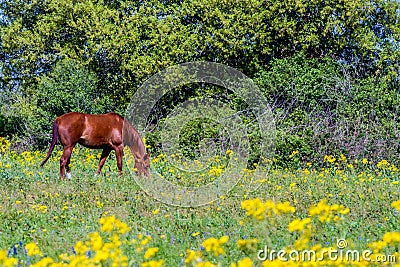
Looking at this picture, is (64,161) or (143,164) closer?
(64,161)

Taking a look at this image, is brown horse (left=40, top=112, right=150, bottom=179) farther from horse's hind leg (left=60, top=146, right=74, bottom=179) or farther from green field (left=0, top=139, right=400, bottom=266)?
green field (left=0, top=139, right=400, bottom=266)

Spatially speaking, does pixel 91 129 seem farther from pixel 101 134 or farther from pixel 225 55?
pixel 225 55

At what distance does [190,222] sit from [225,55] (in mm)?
12683

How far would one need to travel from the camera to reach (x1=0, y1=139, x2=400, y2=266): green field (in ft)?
12.2

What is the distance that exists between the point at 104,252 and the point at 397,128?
11.2 meters

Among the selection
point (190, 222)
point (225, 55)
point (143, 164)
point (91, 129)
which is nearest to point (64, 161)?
point (91, 129)

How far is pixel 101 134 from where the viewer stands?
1212 cm

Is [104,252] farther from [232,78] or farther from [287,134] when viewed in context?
[232,78]

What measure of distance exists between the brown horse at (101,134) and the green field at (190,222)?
4.38ft

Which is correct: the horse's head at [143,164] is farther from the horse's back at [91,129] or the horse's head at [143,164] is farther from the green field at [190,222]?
the green field at [190,222]

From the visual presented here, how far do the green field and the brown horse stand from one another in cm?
134

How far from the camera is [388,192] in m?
7.77

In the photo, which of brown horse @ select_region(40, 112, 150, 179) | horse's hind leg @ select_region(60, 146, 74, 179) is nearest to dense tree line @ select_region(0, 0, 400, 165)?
brown horse @ select_region(40, 112, 150, 179)

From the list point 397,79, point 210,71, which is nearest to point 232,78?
point 210,71
